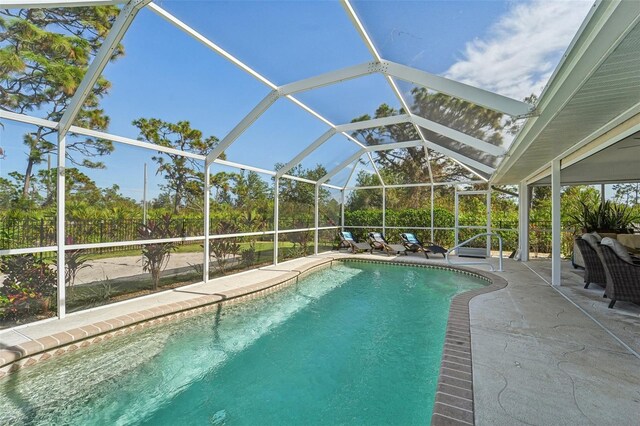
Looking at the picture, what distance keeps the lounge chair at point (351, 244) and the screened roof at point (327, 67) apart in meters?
5.35

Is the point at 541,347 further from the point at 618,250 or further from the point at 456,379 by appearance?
the point at 618,250

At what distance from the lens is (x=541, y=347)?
11.5ft

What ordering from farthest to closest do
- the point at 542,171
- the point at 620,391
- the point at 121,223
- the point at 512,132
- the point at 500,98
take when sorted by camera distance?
the point at 542,171 < the point at 512,132 < the point at 121,223 < the point at 500,98 < the point at 620,391

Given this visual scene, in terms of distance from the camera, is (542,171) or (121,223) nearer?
(121,223)

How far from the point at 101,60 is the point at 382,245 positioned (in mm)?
10741

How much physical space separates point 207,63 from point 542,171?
9.13m

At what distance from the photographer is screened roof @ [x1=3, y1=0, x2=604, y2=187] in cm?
359

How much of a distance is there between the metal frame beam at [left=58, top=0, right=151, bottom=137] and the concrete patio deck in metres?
2.99

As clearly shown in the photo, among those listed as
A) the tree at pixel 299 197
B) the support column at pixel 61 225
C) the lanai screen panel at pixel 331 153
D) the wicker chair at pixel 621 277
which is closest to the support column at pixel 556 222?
the wicker chair at pixel 621 277

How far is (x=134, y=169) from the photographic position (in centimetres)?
562

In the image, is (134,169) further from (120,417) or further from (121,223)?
(120,417)

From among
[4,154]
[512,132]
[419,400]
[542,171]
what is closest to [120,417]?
[419,400]

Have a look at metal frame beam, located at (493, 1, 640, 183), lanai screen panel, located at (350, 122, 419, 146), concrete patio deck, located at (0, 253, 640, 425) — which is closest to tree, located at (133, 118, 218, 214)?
concrete patio deck, located at (0, 253, 640, 425)

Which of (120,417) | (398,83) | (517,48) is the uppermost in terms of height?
(398,83)
